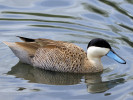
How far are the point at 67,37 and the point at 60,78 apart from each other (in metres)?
2.43

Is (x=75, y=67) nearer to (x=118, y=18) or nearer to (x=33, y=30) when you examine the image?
(x=33, y=30)

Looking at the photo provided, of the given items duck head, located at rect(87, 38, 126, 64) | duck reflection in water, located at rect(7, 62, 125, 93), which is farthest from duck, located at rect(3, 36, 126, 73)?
duck reflection in water, located at rect(7, 62, 125, 93)

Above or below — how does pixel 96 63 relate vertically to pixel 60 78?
above

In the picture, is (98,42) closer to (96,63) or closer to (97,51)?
(97,51)

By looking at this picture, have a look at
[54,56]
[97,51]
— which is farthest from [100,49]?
[54,56]

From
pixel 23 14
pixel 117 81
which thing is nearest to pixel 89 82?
pixel 117 81

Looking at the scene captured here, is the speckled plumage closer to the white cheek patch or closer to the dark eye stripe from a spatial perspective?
the white cheek patch

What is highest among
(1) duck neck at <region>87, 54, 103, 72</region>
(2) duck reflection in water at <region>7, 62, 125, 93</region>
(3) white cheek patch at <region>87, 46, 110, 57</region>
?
(3) white cheek patch at <region>87, 46, 110, 57</region>

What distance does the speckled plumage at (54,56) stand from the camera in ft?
37.4

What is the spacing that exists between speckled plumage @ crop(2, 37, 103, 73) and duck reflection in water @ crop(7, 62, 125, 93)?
14 cm

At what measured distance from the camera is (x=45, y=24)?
14.4 meters

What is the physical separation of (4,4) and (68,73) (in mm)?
5272

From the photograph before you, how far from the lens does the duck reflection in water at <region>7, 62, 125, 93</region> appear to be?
35.0ft

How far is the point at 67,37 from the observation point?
13398 millimetres
